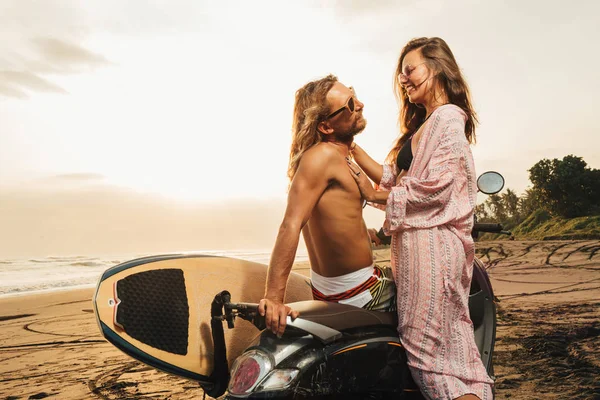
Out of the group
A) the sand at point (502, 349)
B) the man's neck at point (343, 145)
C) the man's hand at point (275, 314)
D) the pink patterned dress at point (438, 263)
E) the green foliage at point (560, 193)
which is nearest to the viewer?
the man's hand at point (275, 314)

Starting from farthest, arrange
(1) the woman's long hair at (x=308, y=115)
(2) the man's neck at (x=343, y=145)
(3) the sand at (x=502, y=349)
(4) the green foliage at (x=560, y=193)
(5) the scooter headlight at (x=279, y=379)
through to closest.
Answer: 1. (4) the green foliage at (x=560, y=193)
2. (3) the sand at (x=502, y=349)
3. (2) the man's neck at (x=343, y=145)
4. (1) the woman's long hair at (x=308, y=115)
5. (5) the scooter headlight at (x=279, y=379)

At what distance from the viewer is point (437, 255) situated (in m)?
1.97

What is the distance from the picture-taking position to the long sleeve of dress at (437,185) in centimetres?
199

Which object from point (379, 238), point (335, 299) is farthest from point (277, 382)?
point (379, 238)

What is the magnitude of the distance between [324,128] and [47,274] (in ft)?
56.2

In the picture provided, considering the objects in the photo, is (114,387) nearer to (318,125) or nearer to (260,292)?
(260,292)

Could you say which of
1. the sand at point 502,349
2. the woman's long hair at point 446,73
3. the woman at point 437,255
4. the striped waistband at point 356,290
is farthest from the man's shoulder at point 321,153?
the sand at point 502,349

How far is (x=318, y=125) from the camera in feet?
7.67

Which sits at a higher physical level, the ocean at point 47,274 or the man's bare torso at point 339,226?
the man's bare torso at point 339,226

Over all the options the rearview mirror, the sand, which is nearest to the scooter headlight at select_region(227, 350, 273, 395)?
the rearview mirror

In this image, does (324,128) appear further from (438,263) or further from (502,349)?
(502,349)

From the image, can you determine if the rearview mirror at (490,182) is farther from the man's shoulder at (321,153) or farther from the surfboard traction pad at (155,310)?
the surfboard traction pad at (155,310)

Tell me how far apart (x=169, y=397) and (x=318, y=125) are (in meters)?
2.85

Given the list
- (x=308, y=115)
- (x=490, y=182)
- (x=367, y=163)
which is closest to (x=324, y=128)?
(x=308, y=115)
